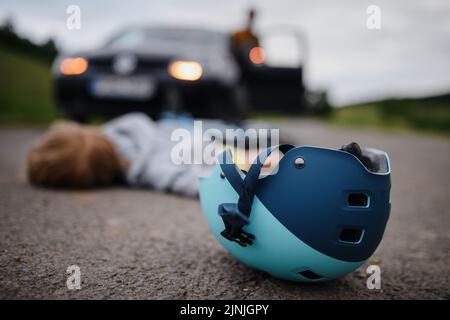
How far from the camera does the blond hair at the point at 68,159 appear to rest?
9.98 feet

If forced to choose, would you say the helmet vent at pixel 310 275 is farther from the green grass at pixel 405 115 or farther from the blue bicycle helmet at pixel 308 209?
the green grass at pixel 405 115

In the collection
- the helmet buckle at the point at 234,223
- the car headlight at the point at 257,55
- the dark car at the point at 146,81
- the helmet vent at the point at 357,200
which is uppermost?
the car headlight at the point at 257,55

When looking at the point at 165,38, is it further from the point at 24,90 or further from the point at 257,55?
the point at 24,90

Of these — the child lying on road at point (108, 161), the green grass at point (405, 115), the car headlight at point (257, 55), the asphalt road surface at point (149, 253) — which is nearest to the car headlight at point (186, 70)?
the child lying on road at point (108, 161)

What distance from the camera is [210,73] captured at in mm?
4266

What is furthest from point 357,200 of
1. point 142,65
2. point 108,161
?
point 142,65

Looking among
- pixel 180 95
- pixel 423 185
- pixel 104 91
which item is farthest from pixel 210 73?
pixel 423 185

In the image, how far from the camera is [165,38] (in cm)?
500

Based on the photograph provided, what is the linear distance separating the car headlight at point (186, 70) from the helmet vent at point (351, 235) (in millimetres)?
3089

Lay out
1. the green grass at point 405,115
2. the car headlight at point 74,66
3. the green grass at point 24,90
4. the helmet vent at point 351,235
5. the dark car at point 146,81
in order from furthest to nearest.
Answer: the green grass at point 405,115
the green grass at point 24,90
the car headlight at point 74,66
the dark car at point 146,81
the helmet vent at point 351,235

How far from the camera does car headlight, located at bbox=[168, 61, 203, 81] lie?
4211 millimetres

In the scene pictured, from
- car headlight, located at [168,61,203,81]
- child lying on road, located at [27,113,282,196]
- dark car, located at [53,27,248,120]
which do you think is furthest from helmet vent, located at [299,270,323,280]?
car headlight, located at [168,61,203,81]

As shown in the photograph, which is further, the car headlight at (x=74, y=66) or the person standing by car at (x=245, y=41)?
the person standing by car at (x=245, y=41)
